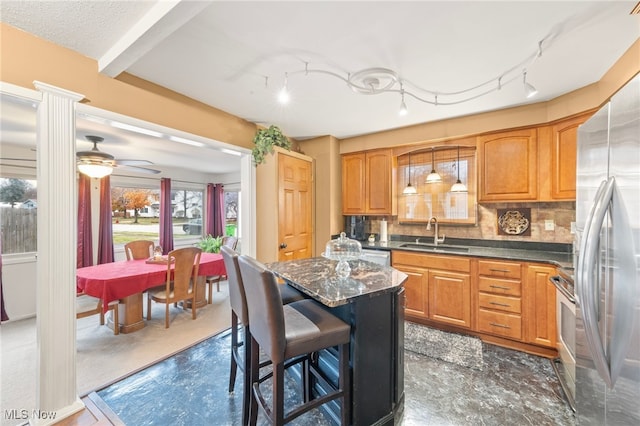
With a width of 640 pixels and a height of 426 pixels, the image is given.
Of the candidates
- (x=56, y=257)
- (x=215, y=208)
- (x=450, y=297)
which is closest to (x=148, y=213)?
(x=215, y=208)

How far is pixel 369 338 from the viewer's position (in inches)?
59.1

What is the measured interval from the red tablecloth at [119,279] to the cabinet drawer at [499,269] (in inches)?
147

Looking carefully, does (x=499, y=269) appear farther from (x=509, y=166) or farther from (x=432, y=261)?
(x=509, y=166)

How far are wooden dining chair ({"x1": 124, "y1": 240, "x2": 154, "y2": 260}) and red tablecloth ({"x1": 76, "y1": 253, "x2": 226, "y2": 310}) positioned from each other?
1.30 ft

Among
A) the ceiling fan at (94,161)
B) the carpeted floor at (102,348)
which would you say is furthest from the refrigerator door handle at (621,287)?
the ceiling fan at (94,161)

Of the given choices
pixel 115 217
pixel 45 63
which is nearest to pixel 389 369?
pixel 45 63

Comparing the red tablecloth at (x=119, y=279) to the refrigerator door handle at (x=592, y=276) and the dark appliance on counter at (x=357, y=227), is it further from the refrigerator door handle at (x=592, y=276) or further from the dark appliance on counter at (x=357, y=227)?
the refrigerator door handle at (x=592, y=276)

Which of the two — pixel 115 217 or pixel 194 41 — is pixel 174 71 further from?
pixel 115 217

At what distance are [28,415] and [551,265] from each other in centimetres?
431

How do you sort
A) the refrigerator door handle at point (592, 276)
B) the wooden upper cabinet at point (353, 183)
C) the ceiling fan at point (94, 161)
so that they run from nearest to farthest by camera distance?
the refrigerator door handle at point (592, 276) < the ceiling fan at point (94, 161) < the wooden upper cabinet at point (353, 183)

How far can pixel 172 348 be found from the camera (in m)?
2.65

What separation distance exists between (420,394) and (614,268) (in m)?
1.55

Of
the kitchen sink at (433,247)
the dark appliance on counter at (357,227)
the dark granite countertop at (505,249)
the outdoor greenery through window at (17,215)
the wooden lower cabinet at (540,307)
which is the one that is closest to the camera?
the wooden lower cabinet at (540,307)

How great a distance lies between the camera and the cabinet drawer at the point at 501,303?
2.59 metres
